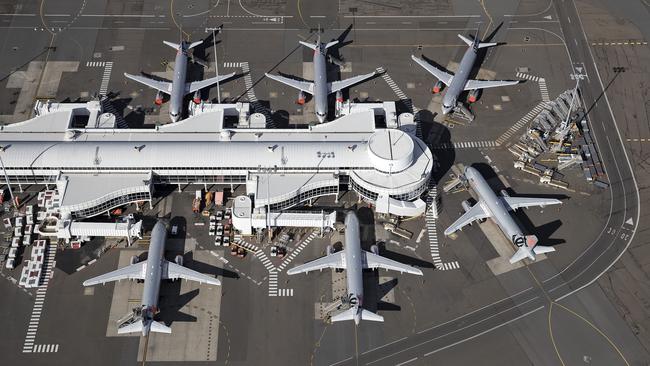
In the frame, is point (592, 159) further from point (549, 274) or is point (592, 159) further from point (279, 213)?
point (279, 213)

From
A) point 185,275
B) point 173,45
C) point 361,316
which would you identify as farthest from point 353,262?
point 173,45

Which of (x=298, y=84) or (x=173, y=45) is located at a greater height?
(x=173, y=45)

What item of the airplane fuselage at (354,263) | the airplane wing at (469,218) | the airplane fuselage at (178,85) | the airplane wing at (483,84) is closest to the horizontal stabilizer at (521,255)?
the airplane wing at (469,218)

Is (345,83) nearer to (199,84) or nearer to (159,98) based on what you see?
(199,84)

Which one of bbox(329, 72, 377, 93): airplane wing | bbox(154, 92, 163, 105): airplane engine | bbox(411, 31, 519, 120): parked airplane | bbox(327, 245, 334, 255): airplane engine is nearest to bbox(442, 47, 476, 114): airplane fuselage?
bbox(411, 31, 519, 120): parked airplane

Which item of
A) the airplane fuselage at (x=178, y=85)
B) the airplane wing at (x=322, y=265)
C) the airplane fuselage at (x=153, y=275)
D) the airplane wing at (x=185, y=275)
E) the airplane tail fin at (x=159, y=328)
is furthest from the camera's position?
the airplane fuselage at (x=178, y=85)

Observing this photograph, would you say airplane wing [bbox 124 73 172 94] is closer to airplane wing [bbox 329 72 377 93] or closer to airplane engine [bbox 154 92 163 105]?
airplane engine [bbox 154 92 163 105]

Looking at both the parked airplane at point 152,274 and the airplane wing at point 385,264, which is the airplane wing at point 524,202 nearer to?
the airplane wing at point 385,264
